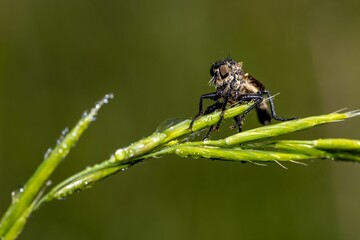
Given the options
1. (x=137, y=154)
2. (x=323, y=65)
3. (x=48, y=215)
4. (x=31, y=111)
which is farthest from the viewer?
(x=323, y=65)

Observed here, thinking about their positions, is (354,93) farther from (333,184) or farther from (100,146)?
(100,146)

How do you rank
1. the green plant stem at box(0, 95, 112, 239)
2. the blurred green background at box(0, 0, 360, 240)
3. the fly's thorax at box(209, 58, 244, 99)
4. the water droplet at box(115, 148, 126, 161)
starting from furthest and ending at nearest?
the blurred green background at box(0, 0, 360, 240)
the fly's thorax at box(209, 58, 244, 99)
the water droplet at box(115, 148, 126, 161)
the green plant stem at box(0, 95, 112, 239)

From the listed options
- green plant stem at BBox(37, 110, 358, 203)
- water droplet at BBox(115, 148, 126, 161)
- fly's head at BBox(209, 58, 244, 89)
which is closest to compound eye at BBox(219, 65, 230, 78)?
fly's head at BBox(209, 58, 244, 89)

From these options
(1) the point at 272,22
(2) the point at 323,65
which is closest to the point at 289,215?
(2) the point at 323,65

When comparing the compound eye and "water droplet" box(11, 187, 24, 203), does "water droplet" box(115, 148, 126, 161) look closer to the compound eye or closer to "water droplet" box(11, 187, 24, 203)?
"water droplet" box(11, 187, 24, 203)

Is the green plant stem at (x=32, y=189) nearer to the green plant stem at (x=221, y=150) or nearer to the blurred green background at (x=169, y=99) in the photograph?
the green plant stem at (x=221, y=150)

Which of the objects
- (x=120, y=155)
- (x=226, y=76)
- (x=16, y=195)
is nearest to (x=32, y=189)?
(x=16, y=195)

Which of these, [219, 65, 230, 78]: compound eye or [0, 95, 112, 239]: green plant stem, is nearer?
→ [0, 95, 112, 239]: green plant stem
